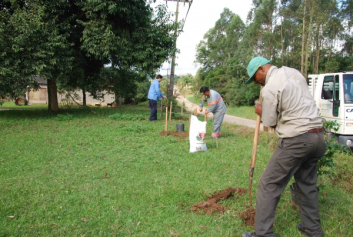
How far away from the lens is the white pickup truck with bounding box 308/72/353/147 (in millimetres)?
7031

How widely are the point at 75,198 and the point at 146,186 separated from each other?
1080 millimetres

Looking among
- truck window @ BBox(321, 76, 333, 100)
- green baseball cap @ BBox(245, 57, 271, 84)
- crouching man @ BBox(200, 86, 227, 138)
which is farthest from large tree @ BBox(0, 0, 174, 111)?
green baseball cap @ BBox(245, 57, 271, 84)

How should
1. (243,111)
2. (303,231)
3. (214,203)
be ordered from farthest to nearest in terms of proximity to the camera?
(243,111)
(214,203)
(303,231)

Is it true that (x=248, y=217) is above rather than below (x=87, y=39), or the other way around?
below

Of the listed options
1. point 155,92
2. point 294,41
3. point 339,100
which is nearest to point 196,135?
point 339,100

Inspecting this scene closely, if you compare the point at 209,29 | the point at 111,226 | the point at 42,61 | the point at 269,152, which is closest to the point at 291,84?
the point at 111,226

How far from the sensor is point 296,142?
273 centimetres

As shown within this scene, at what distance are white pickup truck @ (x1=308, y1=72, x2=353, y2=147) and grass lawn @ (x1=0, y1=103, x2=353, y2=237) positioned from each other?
3.20ft

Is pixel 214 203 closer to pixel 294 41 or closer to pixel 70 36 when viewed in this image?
pixel 70 36

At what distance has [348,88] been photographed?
7340 millimetres

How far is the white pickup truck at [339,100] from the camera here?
703 cm

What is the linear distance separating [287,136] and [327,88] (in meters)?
6.02

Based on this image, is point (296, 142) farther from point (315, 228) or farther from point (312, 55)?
point (312, 55)

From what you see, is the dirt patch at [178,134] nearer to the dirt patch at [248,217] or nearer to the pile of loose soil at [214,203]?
the pile of loose soil at [214,203]
